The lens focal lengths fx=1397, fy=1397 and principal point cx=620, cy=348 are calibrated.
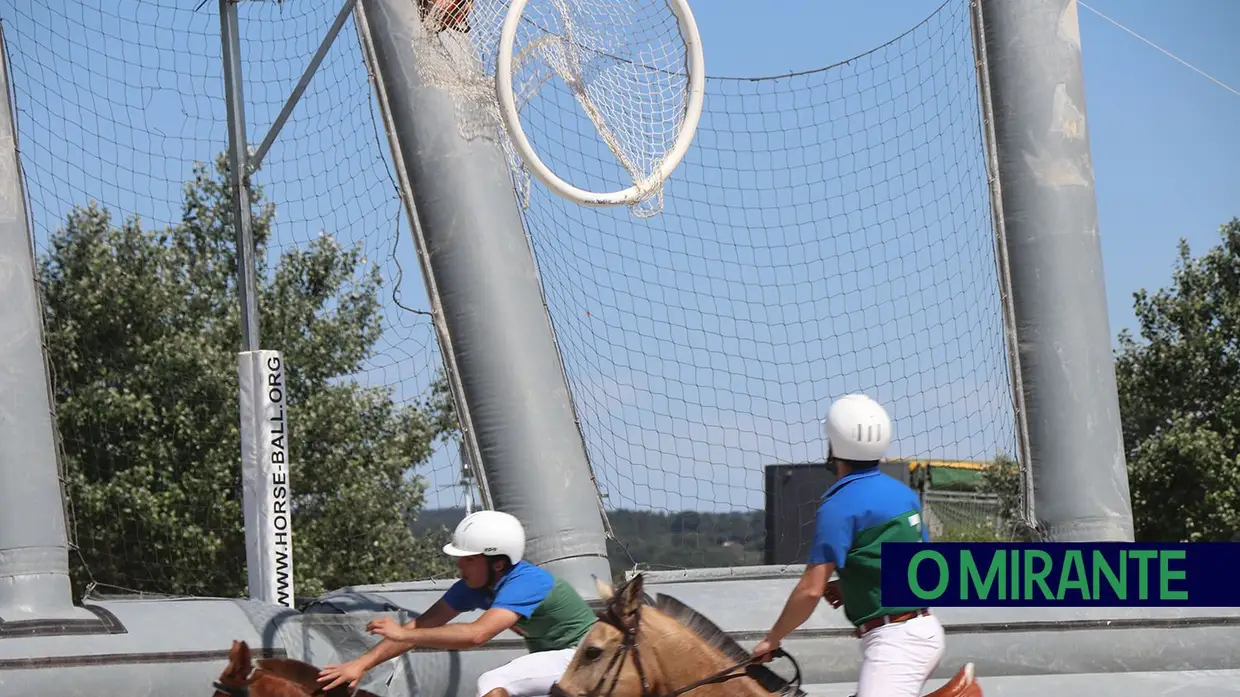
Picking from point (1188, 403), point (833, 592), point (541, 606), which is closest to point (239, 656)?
point (541, 606)

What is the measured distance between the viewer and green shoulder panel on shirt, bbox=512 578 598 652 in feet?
19.0

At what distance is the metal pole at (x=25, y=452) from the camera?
7.62 m

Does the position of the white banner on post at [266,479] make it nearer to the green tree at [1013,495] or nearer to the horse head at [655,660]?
the horse head at [655,660]

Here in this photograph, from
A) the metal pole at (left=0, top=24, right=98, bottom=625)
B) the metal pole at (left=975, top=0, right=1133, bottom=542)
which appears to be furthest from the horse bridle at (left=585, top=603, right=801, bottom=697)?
the metal pole at (left=975, top=0, right=1133, bottom=542)

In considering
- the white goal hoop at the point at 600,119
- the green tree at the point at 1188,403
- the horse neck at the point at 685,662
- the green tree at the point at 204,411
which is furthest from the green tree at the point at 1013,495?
the green tree at the point at 1188,403

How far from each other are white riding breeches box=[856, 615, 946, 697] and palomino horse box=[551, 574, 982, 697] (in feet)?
0.34

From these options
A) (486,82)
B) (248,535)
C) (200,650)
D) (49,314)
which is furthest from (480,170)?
(49,314)

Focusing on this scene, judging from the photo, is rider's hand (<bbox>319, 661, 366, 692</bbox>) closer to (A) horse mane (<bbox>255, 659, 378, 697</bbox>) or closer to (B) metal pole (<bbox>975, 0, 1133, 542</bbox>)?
(A) horse mane (<bbox>255, 659, 378, 697</bbox>)

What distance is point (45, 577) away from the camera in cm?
769

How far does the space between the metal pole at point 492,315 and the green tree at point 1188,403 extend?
1919 cm

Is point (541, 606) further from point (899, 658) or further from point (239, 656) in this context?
point (899, 658)

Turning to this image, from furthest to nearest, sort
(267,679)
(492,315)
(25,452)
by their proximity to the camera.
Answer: (492,315) → (25,452) → (267,679)

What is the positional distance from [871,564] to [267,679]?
7.49 ft

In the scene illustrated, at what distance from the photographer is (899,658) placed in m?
4.49
